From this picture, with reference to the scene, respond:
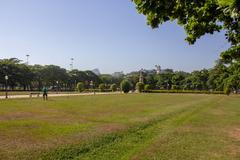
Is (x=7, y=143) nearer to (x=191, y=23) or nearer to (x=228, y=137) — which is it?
(x=191, y=23)

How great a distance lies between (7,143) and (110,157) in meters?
3.51

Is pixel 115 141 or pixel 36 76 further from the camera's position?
pixel 36 76

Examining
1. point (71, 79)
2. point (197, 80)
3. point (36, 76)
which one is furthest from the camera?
point (197, 80)

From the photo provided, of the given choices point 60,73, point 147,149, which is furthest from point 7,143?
point 60,73

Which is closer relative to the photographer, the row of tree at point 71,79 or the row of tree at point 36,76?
the row of tree at point 36,76

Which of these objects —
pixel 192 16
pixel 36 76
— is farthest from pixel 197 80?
pixel 192 16

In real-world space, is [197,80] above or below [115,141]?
above

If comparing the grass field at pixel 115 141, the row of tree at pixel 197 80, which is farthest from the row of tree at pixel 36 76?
the grass field at pixel 115 141

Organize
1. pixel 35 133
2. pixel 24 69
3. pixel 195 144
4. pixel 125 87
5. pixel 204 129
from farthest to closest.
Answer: pixel 24 69 → pixel 125 87 → pixel 204 129 → pixel 35 133 → pixel 195 144

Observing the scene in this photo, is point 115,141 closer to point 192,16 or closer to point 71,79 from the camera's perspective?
point 192,16

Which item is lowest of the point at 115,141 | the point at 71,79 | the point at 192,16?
the point at 115,141

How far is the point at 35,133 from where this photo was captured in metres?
12.1

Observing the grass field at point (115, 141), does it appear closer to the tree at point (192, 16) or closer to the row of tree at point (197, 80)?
the tree at point (192, 16)

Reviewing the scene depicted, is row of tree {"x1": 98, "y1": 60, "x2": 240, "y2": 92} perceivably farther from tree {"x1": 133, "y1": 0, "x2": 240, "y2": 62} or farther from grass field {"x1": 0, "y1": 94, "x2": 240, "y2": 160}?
tree {"x1": 133, "y1": 0, "x2": 240, "y2": 62}
